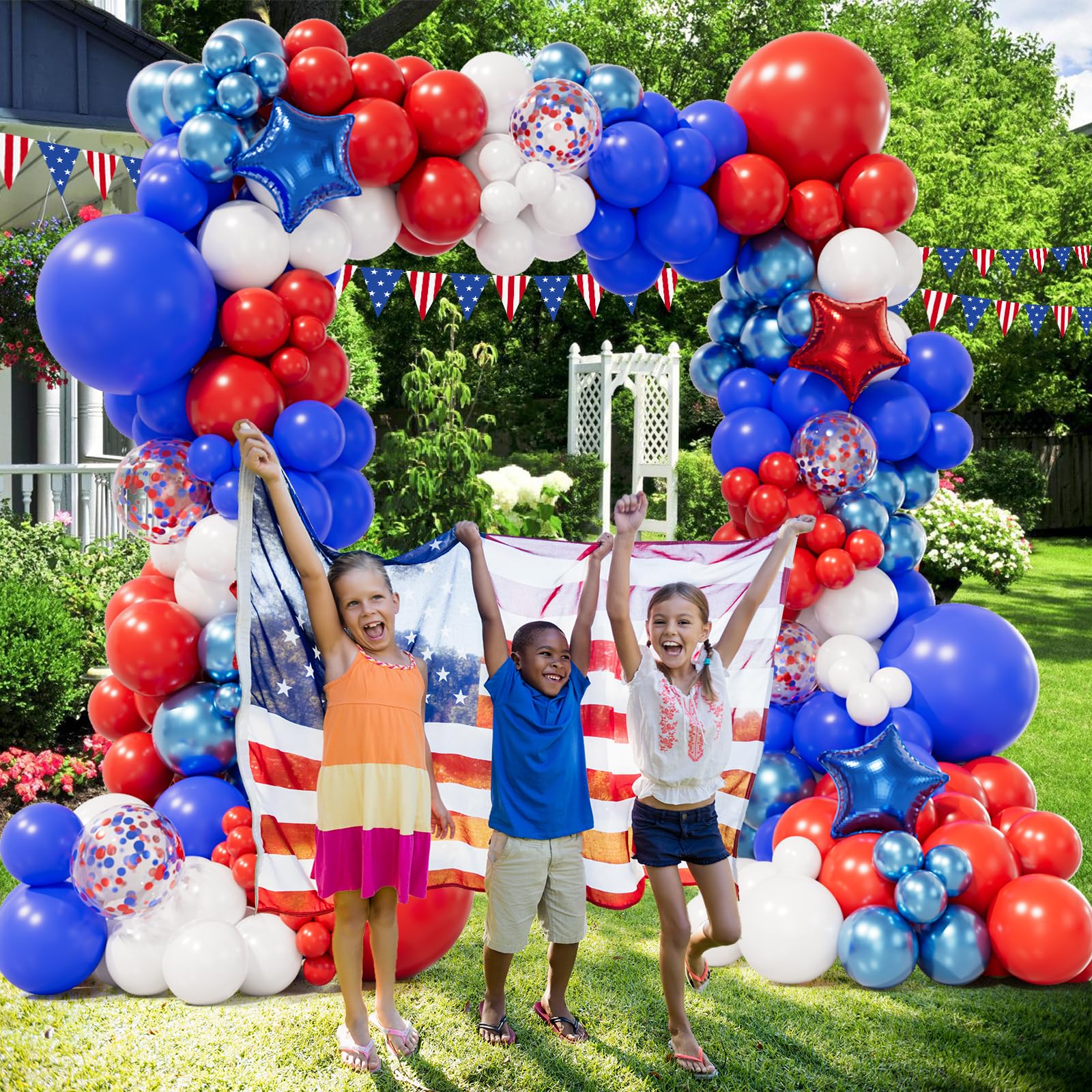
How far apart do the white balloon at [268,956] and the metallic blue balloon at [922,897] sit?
2.05 meters

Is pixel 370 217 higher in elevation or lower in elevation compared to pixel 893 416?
higher

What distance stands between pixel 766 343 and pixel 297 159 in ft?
6.67

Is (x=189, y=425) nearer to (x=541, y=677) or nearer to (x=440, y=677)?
(x=440, y=677)

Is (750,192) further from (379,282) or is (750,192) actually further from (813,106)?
(379,282)

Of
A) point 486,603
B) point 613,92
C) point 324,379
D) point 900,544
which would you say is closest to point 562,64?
point 613,92

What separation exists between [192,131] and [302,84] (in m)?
0.42

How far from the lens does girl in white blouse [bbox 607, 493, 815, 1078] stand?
10.9 ft

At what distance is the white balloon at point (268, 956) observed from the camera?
3705 millimetres

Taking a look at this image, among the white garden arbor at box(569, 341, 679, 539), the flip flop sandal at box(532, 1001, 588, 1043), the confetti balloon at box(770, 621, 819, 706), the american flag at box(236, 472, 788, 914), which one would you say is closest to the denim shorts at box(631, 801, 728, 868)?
the american flag at box(236, 472, 788, 914)

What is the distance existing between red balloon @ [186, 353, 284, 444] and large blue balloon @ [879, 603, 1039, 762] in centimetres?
265

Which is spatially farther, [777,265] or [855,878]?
[777,265]

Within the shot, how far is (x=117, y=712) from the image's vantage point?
13.9 feet

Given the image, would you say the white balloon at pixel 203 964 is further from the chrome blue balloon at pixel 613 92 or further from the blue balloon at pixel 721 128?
the blue balloon at pixel 721 128

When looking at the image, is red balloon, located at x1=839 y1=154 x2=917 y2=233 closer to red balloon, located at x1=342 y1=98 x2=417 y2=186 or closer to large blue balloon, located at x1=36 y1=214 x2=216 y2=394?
red balloon, located at x1=342 y1=98 x2=417 y2=186
